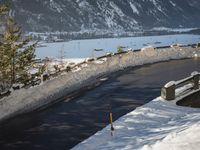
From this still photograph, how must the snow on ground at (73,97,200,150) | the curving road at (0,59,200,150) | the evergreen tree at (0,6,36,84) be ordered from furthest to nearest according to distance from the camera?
1. the evergreen tree at (0,6,36,84)
2. the curving road at (0,59,200,150)
3. the snow on ground at (73,97,200,150)

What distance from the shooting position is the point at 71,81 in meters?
27.8

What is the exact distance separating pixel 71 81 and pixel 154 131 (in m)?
13.5

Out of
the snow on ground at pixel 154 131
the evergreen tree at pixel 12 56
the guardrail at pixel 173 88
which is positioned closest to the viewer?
the snow on ground at pixel 154 131

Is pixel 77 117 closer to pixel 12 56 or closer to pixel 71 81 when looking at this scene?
pixel 12 56

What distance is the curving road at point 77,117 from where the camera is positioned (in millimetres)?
15844

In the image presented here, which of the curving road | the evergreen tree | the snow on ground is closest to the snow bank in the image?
the curving road

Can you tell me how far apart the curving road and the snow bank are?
4.03ft

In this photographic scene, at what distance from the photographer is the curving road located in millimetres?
15844

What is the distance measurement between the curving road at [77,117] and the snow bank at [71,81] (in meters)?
1.23

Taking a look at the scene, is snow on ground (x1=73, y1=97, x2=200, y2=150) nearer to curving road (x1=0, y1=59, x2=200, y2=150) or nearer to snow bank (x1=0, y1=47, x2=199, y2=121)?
curving road (x1=0, y1=59, x2=200, y2=150)

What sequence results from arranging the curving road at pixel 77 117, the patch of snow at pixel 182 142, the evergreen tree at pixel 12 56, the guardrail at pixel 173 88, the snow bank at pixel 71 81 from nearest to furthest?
1. the patch of snow at pixel 182 142
2. the curving road at pixel 77 117
3. the guardrail at pixel 173 88
4. the snow bank at pixel 71 81
5. the evergreen tree at pixel 12 56

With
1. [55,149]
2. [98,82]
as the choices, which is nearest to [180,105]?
[55,149]

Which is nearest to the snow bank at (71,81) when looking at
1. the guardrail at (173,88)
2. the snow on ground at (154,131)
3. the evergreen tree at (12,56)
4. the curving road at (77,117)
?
the curving road at (77,117)

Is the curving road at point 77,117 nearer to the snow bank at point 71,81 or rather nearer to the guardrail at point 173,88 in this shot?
the snow bank at point 71,81
